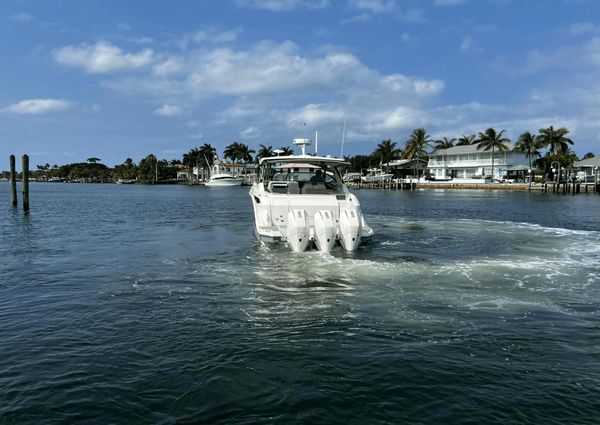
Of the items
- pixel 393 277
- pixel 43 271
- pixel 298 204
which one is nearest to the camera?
pixel 393 277

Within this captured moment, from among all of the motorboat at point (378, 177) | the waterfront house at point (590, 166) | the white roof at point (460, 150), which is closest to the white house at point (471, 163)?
the white roof at point (460, 150)

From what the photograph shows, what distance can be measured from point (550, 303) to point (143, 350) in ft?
24.6

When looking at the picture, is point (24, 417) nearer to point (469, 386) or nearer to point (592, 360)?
point (469, 386)

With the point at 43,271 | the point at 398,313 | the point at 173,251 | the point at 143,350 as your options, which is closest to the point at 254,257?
the point at 173,251

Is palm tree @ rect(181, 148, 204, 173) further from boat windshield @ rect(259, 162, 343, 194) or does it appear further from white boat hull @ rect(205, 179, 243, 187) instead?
boat windshield @ rect(259, 162, 343, 194)

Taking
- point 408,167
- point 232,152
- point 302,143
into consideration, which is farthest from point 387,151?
Result: point 302,143

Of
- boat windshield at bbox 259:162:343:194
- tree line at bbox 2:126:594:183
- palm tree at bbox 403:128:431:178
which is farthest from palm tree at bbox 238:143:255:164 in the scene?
boat windshield at bbox 259:162:343:194

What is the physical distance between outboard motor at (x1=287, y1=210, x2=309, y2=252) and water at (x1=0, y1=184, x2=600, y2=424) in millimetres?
292

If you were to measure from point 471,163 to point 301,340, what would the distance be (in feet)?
366

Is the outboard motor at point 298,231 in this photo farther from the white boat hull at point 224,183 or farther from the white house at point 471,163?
the white boat hull at point 224,183

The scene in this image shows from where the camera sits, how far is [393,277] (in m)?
11.7

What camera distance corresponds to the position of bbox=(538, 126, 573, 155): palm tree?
310 feet

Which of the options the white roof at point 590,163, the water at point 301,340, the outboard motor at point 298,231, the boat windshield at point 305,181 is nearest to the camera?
the water at point 301,340

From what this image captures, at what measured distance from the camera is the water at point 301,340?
5.34m
